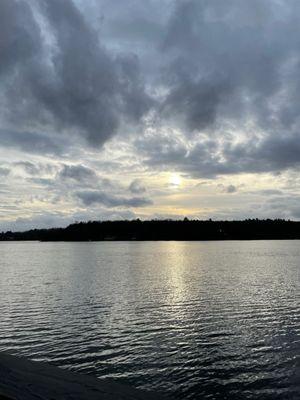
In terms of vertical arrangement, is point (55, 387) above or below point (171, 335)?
above

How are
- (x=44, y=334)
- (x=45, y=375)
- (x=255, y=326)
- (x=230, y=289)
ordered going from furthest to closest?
1. (x=230, y=289)
2. (x=255, y=326)
3. (x=44, y=334)
4. (x=45, y=375)

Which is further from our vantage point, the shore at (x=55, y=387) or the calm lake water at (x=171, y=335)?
the calm lake water at (x=171, y=335)

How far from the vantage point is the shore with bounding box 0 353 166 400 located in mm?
8188

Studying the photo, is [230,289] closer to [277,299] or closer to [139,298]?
[277,299]

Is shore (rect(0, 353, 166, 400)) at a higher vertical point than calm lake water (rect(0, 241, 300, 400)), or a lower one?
higher

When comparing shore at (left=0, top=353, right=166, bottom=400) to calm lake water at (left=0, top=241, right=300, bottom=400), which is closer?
shore at (left=0, top=353, right=166, bottom=400)

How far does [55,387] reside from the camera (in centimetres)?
901

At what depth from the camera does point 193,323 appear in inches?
1166

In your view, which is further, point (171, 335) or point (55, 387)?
point (171, 335)

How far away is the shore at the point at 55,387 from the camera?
819cm

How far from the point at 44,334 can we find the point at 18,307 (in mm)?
11634

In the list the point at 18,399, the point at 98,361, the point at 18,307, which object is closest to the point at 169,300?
the point at 18,307

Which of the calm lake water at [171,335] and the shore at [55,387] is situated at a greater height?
the shore at [55,387]

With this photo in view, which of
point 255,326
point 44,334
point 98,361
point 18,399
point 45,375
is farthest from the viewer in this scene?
point 255,326
